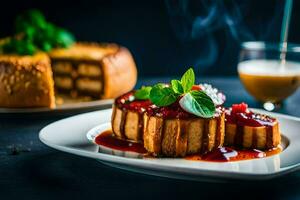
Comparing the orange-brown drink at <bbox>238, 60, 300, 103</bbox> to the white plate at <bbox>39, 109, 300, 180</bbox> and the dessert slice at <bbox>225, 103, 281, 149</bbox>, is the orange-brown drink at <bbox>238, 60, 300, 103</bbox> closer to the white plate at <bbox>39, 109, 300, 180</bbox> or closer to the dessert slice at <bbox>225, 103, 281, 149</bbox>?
the white plate at <bbox>39, 109, 300, 180</bbox>

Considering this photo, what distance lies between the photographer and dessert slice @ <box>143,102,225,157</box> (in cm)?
299

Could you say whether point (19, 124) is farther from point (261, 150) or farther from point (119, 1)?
point (119, 1)

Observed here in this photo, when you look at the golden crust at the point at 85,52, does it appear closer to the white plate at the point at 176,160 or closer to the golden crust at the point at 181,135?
the white plate at the point at 176,160

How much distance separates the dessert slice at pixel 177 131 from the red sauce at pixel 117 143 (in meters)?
0.17

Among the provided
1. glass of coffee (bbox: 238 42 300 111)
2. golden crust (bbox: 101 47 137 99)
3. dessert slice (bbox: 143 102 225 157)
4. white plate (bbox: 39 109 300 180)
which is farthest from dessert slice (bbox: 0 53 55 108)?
dessert slice (bbox: 143 102 225 157)

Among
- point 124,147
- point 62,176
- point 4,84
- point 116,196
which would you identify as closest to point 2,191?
point 62,176

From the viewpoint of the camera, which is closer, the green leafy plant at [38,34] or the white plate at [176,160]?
the white plate at [176,160]

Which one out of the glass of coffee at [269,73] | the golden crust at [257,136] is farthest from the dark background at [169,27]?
the golden crust at [257,136]

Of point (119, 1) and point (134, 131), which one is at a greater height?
point (119, 1)

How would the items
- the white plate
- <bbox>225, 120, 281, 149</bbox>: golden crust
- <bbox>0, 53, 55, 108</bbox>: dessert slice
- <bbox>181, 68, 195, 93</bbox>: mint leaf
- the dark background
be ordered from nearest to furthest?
the white plate → <bbox>181, 68, 195, 93</bbox>: mint leaf → <bbox>225, 120, 281, 149</bbox>: golden crust → <bbox>0, 53, 55, 108</bbox>: dessert slice → the dark background

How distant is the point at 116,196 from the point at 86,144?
1.91 feet

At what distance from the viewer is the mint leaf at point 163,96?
3029 mm

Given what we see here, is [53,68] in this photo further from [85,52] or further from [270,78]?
[270,78]

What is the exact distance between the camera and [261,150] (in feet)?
10.6
